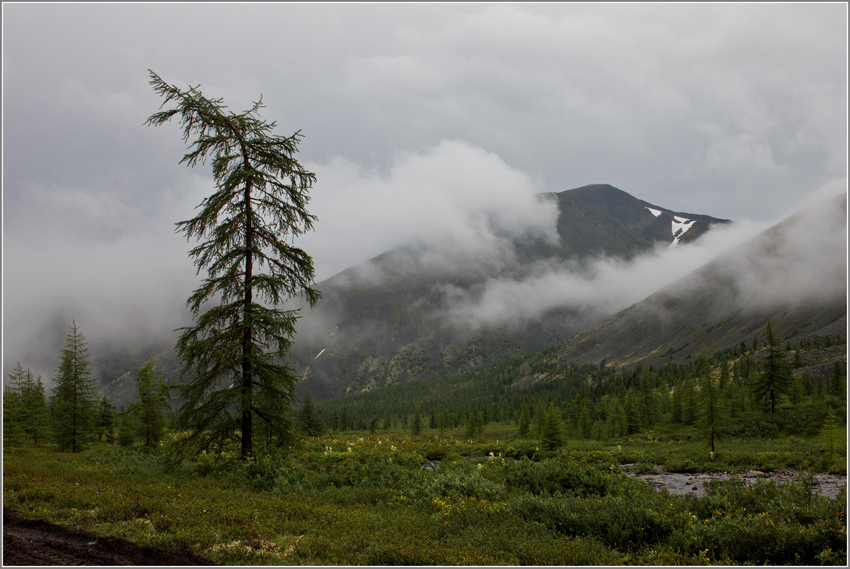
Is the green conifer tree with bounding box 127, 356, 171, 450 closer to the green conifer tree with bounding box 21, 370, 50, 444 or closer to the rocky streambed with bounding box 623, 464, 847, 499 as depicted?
the green conifer tree with bounding box 21, 370, 50, 444

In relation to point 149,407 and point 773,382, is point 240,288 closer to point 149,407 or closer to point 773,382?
point 149,407

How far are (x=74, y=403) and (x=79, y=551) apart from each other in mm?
29280

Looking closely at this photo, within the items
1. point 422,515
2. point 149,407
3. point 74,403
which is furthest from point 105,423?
point 422,515

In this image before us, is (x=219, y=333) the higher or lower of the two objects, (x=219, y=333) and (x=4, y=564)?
the higher

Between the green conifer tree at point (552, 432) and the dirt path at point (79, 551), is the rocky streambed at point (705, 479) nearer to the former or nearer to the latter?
the green conifer tree at point (552, 432)

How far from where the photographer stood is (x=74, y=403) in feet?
102

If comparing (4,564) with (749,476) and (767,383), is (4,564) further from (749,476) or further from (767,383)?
(767,383)

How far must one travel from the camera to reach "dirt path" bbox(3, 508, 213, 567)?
25.9 feet

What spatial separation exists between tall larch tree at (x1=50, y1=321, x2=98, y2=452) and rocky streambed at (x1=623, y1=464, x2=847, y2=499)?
115 ft

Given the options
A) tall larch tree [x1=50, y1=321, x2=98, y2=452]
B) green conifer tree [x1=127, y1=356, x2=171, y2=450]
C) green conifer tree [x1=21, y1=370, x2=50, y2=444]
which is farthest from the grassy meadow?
green conifer tree [x1=21, y1=370, x2=50, y2=444]

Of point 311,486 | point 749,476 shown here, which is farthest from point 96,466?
point 749,476

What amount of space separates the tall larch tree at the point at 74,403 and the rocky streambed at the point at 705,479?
3508 centimetres

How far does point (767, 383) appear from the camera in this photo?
5072 centimetres

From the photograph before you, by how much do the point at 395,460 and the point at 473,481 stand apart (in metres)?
5.86
